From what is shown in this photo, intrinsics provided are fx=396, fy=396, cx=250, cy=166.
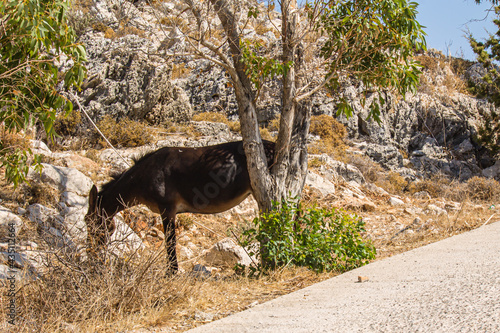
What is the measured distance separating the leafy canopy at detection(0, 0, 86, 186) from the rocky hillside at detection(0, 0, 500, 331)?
1.15 m

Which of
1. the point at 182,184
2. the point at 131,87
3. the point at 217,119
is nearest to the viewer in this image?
the point at 182,184

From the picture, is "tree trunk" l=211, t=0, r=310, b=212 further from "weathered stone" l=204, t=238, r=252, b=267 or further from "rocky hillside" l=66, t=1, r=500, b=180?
"rocky hillside" l=66, t=1, r=500, b=180

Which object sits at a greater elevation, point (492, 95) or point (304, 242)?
point (492, 95)

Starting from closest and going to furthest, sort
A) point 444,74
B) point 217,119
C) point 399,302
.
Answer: point 399,302 → point 217,119 → point 444,74

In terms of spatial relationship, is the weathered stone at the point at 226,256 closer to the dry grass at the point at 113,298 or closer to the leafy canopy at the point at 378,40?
the dry grass at the point at 113,298

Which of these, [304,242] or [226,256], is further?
[226,256]

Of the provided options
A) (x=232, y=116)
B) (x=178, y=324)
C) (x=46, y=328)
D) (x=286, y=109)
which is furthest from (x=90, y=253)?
(x=232, y=116)

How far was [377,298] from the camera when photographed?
3.62 m

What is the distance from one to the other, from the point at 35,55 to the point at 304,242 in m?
3.88

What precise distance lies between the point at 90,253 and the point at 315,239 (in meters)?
2.82

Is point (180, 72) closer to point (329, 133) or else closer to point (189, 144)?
point (329, 133)

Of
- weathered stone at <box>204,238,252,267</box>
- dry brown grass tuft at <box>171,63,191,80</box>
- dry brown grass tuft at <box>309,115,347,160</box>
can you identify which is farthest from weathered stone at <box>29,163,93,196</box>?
dry brown grass tuft at <box>171,63,191,80</box>

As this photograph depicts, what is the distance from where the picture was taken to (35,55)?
375 centimetres

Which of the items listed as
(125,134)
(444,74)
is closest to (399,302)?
(125,134)
